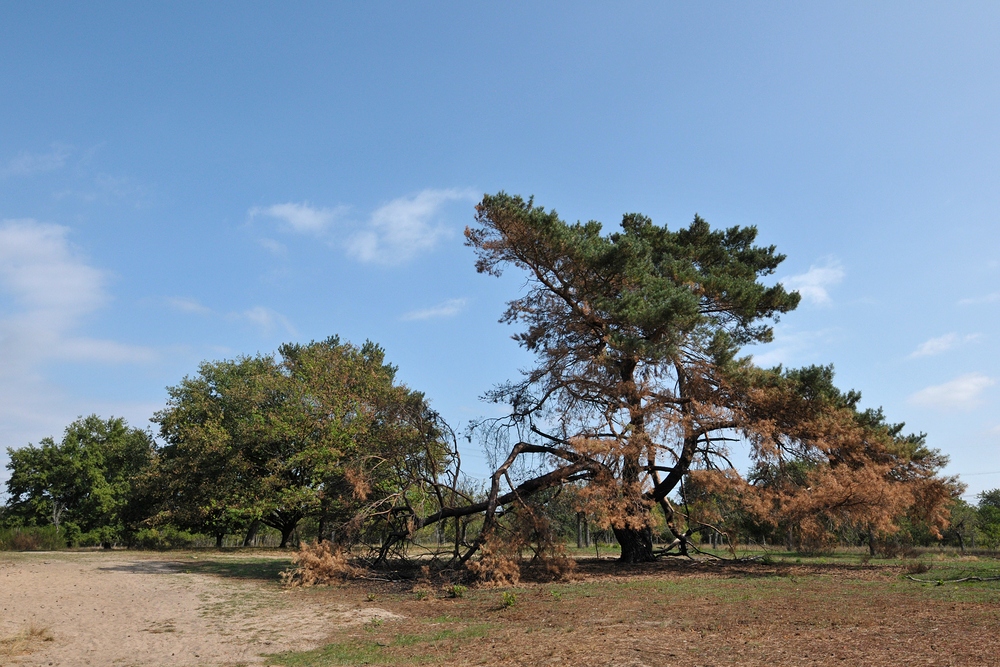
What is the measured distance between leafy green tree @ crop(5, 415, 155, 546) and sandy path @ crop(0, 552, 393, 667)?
29775 millimetres

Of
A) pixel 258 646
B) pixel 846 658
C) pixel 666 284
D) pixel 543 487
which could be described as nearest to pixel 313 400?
pixel 543 487

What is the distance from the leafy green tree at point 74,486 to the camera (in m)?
44.8

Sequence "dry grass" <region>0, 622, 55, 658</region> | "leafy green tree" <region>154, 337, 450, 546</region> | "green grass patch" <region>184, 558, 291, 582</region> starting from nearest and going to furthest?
"dry grass" <region>0, 622, 55, 658</region> → "green grass patch" <region>184, 558, 291, 582</region> → "leafy green tree" <region>154, 337, 450, 546</region>

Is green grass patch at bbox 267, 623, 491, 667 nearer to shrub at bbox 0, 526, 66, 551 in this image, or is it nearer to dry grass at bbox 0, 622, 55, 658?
dry grass at bbox 0, 622, 55, 658

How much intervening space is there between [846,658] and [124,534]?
49.3 m

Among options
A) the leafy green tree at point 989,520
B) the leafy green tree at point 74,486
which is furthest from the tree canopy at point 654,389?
the leafy green tree at point 74,486

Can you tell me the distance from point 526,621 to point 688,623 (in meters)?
2.66

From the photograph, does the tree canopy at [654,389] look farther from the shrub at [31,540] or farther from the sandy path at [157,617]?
the shrub at [31,540]

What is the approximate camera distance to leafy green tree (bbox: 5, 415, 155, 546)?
4484 cm

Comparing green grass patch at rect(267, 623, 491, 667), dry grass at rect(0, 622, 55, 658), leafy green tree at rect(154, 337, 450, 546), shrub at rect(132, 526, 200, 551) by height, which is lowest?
shrub at rect(132, 526, 200, 551)

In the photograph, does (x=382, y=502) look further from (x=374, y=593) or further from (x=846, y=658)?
(x=846, y=658)

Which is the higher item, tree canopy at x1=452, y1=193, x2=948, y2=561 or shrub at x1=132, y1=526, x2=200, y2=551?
tree canopy at x1=452, y1=193, x2=948, y2=561

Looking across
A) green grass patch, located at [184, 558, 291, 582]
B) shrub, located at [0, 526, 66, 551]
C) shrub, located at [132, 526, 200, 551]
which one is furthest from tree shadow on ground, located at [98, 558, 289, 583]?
shrub, located at [132, 526, 200, 551]

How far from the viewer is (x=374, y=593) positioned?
Result: 15.8 metres
